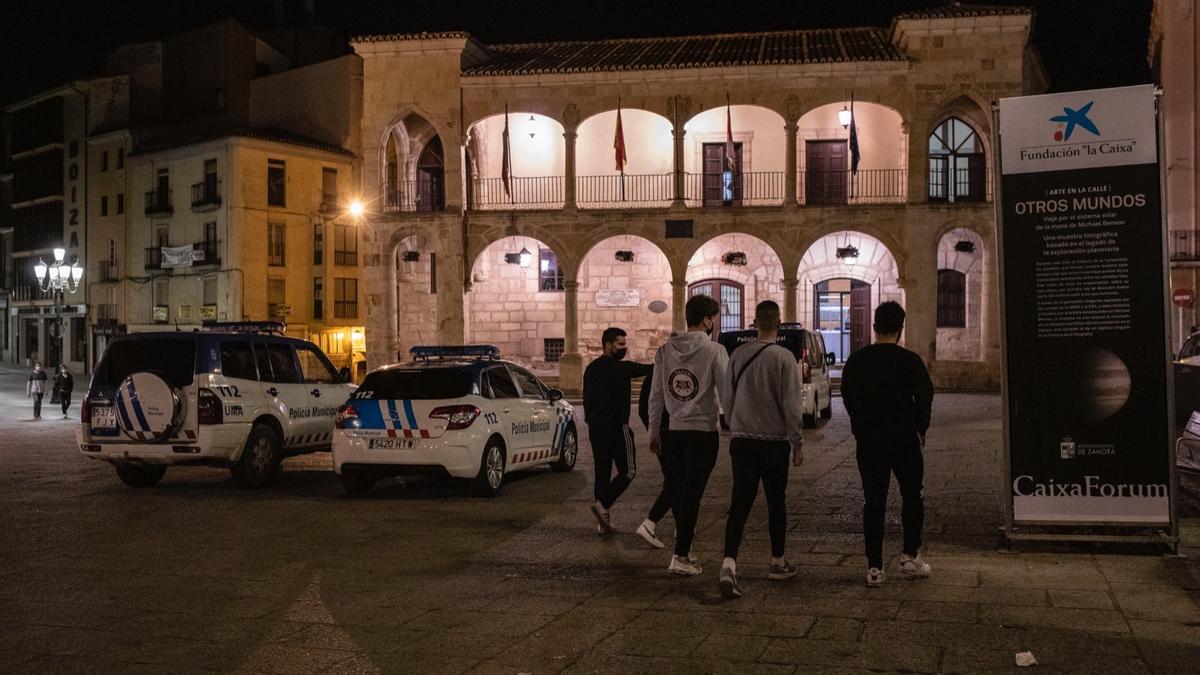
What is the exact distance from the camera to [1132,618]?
592 centimetres

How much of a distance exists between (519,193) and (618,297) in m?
4.41

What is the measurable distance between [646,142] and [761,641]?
28026 mm

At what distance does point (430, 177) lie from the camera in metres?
34.6

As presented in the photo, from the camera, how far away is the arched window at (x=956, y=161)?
3142 cm

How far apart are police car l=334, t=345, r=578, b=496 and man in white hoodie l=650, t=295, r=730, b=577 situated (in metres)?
3.90

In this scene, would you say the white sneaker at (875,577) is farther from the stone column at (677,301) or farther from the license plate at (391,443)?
the stone column at (677,301)

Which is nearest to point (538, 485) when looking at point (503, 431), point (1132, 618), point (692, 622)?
point (503, 431)

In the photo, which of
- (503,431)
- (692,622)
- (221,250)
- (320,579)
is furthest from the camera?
(221,250)

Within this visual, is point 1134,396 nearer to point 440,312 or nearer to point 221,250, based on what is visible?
point 440,312

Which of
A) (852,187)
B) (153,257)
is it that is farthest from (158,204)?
(852,187)

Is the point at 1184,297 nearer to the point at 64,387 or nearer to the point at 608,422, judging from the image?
the point at 608,422

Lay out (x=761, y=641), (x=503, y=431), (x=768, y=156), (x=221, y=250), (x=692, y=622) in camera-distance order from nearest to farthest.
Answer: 1. (x=761, y=641)
2. (x=692, y=622)
3. (x=503, y=431)
4. (x=768, y=156)
5. (x=221, y=250)

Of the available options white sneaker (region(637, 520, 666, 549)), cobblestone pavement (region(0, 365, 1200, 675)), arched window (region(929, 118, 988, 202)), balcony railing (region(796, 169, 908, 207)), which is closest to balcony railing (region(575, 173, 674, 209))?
→ balcony railing (region(796, 169, 908, 207))

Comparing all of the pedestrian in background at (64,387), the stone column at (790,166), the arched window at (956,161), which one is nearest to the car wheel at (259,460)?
the pedestrian in background at (64,387)
